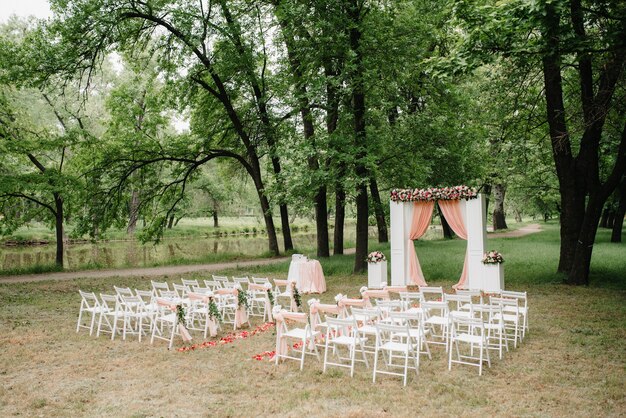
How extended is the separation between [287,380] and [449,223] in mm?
9081

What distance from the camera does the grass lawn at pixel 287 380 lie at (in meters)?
5.52

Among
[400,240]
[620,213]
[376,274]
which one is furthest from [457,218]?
[620,213]

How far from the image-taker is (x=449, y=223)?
14.2 metres

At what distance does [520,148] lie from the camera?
55.2 ft

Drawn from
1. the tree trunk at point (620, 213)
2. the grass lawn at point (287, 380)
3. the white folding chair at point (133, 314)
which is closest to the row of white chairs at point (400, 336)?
the grass lawn at point (287, 380)

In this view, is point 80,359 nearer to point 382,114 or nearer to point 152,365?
point 152,365

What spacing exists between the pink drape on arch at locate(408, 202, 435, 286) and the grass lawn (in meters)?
4.35

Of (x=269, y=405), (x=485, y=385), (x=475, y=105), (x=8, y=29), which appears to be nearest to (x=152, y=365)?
(x=269, y=405)

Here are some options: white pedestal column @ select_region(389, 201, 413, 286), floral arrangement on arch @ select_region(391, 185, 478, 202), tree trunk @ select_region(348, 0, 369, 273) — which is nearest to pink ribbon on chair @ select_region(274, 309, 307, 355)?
tree trunk @ select_region(348, 0, 369, 273)

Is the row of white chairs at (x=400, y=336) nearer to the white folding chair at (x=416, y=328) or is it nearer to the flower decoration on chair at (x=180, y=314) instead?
the white folding chair at (x=416, y=328)

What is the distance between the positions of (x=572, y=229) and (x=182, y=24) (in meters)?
15.3

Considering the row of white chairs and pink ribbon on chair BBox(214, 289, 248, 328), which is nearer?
the row of white chairs

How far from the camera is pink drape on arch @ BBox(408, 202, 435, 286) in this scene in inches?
564

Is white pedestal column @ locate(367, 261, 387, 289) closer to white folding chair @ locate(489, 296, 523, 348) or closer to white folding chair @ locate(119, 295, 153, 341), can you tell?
white folding chair @ locate(489, 296, 523, 348)
